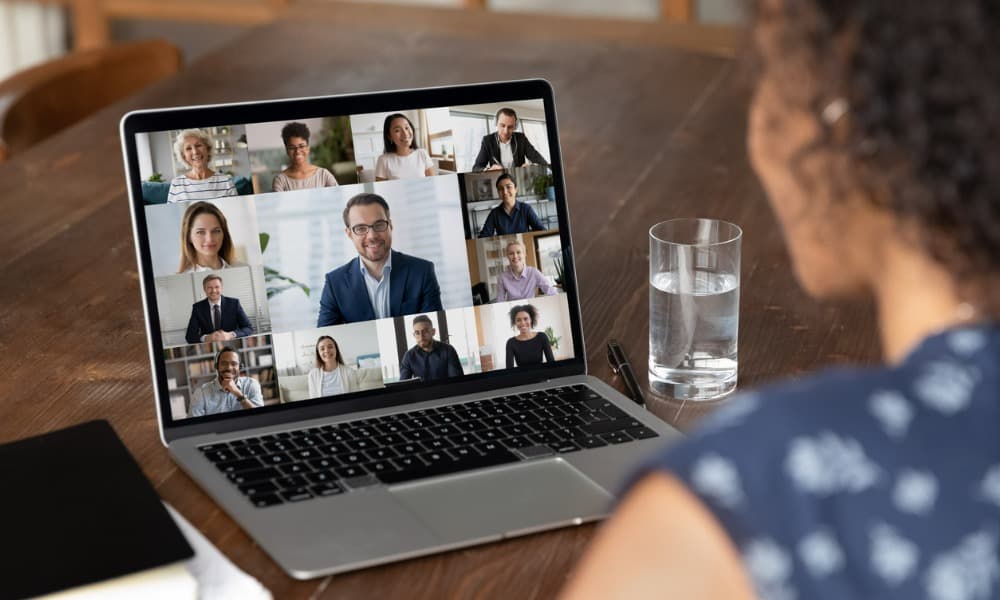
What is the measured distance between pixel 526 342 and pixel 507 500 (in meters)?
0.21

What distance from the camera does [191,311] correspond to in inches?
40.0

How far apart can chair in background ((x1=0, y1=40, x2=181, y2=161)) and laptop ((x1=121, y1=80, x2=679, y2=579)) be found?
96cm

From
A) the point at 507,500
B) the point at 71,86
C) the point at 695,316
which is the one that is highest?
the point at 71,86

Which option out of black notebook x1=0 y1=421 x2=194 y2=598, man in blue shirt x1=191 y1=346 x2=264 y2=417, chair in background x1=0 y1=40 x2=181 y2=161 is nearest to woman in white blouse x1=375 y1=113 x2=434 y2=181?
man in blue shirt x1=191 y1=346 x2=264 y2=417

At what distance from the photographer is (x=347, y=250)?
1.05m

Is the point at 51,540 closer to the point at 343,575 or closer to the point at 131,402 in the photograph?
the point at 343,575

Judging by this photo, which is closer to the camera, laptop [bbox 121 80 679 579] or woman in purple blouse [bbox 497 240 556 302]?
laptop [bbox 121 80 679 579]

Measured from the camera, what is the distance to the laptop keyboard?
93 cm

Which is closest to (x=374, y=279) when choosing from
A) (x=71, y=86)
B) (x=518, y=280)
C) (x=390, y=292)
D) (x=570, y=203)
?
(x=390, y=292)

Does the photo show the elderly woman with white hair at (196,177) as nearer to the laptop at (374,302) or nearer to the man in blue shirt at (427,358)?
the laptop at (374,302)

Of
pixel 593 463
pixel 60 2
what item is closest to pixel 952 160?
pixel 593 463

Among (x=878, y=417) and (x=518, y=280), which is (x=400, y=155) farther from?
(x=878, y=417)

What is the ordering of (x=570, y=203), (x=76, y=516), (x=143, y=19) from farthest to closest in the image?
1. (x=143, y=19)
2. (x=570, y=203)
3. (x=76, y=516)

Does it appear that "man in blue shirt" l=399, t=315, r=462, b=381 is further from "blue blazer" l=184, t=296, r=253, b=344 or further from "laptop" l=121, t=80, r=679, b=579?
"blue blazer" l=184, t=296, r=253, b=344
